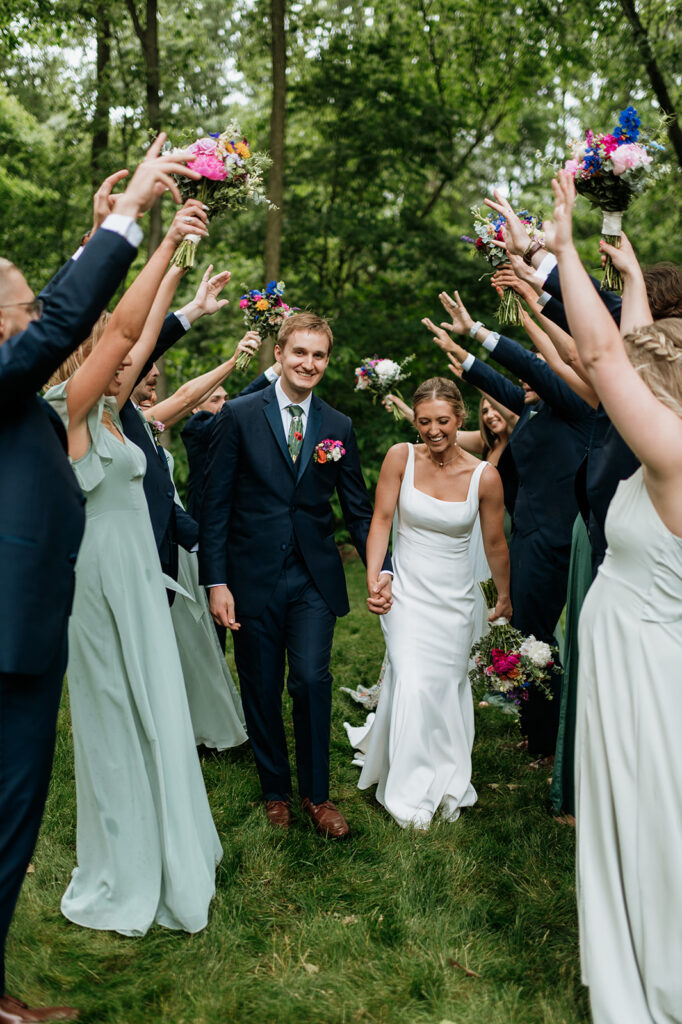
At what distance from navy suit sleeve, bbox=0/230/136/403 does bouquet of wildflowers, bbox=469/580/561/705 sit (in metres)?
3.18

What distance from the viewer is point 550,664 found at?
5.13m

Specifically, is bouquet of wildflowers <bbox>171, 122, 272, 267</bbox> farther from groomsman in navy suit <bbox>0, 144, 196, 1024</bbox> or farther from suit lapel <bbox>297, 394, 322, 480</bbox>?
suit lapel <bbox>297, 394, 322, 480</bbox>

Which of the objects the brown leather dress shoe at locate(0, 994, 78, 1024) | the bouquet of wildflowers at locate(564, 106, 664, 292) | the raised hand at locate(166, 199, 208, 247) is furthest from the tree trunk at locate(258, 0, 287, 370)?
the brown leather dress shoe at locate(0, 994, 78, 1024)

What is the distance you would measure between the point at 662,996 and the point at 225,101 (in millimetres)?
15304

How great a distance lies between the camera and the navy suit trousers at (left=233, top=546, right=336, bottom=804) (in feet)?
15.9

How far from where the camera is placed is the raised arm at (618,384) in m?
2.75

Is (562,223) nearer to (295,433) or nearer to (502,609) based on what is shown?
(295,433)

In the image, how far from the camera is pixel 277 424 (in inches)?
193

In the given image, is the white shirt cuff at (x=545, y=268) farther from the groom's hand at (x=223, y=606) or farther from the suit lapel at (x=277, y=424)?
the groom's hand at (x=223, y=606)

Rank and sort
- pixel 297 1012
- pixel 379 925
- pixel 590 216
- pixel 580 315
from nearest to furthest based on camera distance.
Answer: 1. pixel 580 315
2. pixel 297 1012
3. pixel 379 925
4. pixel 590 216

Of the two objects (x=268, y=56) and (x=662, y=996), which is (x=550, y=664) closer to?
(x=662, y=996)

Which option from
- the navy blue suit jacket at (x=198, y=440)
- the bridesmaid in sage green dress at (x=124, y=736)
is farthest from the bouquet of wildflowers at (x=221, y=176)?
the navy blue suit jacket at (x=198, y=440)

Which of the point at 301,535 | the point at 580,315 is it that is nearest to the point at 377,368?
the point at 301,535

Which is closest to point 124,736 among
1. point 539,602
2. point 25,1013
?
point 25,1013
